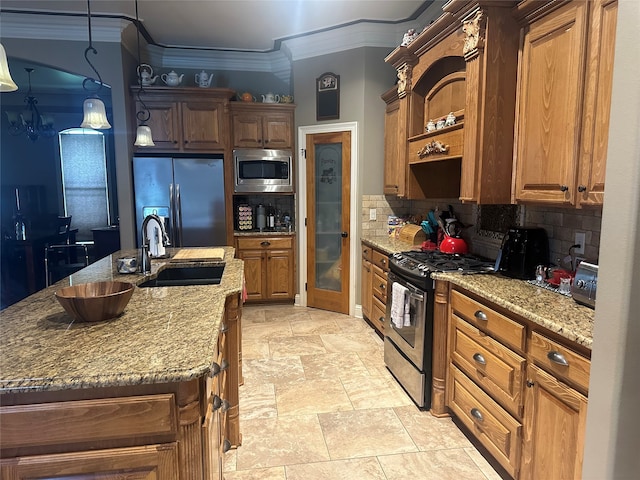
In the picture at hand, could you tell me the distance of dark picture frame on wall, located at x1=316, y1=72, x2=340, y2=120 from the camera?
4.59 m

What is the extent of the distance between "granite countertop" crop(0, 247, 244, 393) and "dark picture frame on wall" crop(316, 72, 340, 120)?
3.17 metres

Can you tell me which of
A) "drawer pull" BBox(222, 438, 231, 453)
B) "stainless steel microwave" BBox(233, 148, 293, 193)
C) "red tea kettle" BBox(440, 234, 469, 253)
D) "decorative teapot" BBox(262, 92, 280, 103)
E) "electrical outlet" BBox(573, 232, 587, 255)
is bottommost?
"drawer pull" BBox(222, 438, 231, 453)

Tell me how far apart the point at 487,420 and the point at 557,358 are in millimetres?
707

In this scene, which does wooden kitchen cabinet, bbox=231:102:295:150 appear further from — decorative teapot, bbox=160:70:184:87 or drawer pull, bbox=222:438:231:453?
drawer pull, bbox=222:438:231:453

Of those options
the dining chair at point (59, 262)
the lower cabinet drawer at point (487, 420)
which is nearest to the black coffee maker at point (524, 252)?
the lower cabinet drawer at point (487, 420)

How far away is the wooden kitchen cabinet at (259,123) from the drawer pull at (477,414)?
145 inches

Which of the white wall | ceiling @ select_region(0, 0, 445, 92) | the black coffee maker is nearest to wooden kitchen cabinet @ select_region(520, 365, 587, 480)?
the white wall

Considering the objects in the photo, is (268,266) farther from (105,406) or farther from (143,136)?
(105,406)

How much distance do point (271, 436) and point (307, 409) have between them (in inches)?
14.1

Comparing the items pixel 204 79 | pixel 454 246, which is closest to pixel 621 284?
pixel 454 246

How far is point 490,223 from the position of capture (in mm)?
3098


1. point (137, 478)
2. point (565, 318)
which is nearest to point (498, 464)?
point (565, 318)

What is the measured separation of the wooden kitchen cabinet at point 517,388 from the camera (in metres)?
1.57

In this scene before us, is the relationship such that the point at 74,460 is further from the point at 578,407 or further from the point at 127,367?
the point at 578,407
